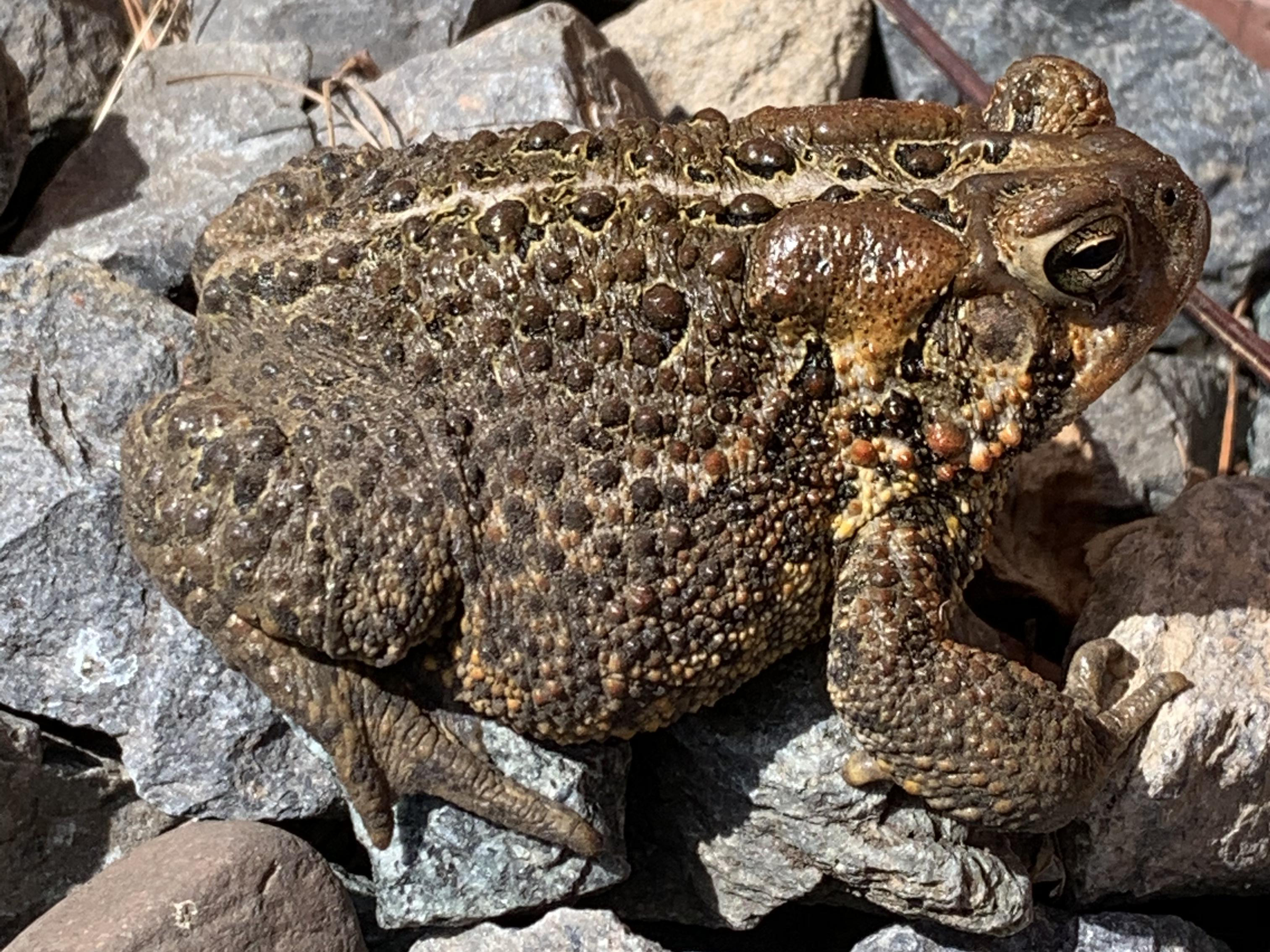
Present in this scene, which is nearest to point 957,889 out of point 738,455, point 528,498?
point 738,455

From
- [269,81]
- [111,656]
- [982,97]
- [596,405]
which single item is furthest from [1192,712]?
[269,81]

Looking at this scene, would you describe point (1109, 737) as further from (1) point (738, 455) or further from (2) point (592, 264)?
(2) point (592, 264)

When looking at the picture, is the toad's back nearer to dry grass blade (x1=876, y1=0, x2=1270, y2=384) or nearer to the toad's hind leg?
the toad's hind leg

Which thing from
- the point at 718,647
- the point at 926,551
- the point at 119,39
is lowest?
the point at 718,647

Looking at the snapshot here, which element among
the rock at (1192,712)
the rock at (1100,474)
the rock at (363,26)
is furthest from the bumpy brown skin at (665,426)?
the rock at (363,26)

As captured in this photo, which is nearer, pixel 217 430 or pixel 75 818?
pixel 217 430

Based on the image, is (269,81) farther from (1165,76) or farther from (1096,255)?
(1165,76)

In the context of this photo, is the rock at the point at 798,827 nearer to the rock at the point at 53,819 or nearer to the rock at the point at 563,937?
the rock at the point at 563,937
